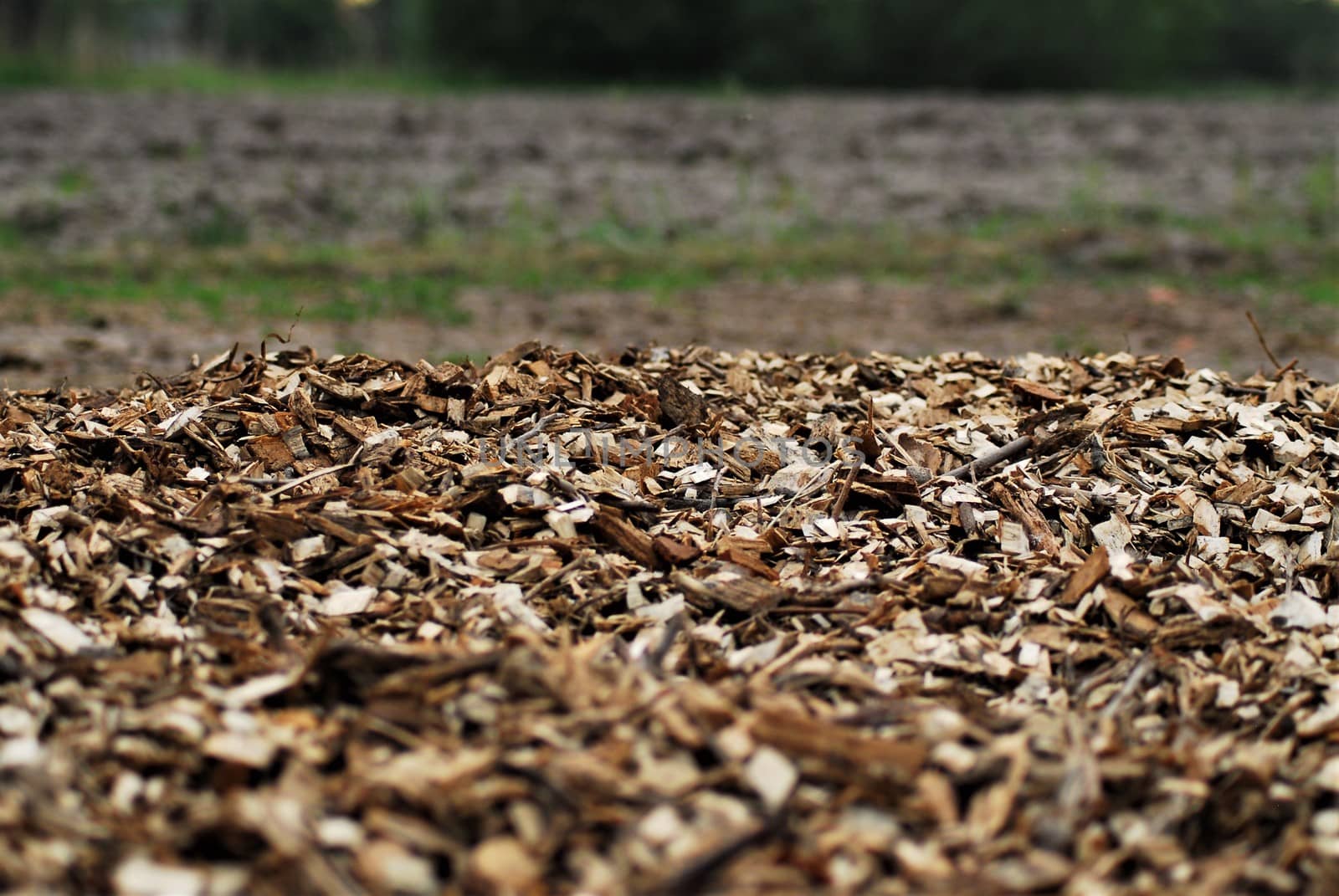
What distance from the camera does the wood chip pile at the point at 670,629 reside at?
204 centimetres

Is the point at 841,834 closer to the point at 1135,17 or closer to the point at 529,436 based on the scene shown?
the point at 529,436

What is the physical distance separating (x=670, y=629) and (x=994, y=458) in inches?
54.3

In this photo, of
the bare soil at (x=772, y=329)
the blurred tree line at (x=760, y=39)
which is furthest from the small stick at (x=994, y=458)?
the blurred tree line at (x=760, y=39)

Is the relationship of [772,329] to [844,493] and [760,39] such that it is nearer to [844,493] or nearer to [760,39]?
[844,493]

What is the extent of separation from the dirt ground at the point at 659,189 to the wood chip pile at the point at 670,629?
3.04 meters

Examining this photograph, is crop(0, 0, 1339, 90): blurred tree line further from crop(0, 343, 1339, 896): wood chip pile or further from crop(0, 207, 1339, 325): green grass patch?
crop(0, 343, 1339, 896): wood chip pile

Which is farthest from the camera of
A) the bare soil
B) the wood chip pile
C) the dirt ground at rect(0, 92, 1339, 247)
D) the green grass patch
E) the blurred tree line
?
the blurred tree line

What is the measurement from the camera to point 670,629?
2820 millimetres

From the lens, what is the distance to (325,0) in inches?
1431

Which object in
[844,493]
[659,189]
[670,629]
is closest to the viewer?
[670,629]

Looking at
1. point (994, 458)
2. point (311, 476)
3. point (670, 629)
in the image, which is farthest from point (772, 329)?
point (670, 629)

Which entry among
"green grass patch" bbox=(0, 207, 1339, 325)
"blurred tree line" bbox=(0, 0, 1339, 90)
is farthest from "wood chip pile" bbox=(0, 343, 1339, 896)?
"blurred tree line" bbox=(0, 0, 1339, 90)

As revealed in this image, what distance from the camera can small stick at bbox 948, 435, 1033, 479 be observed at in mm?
3613

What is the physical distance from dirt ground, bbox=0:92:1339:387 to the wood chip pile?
304 cm
